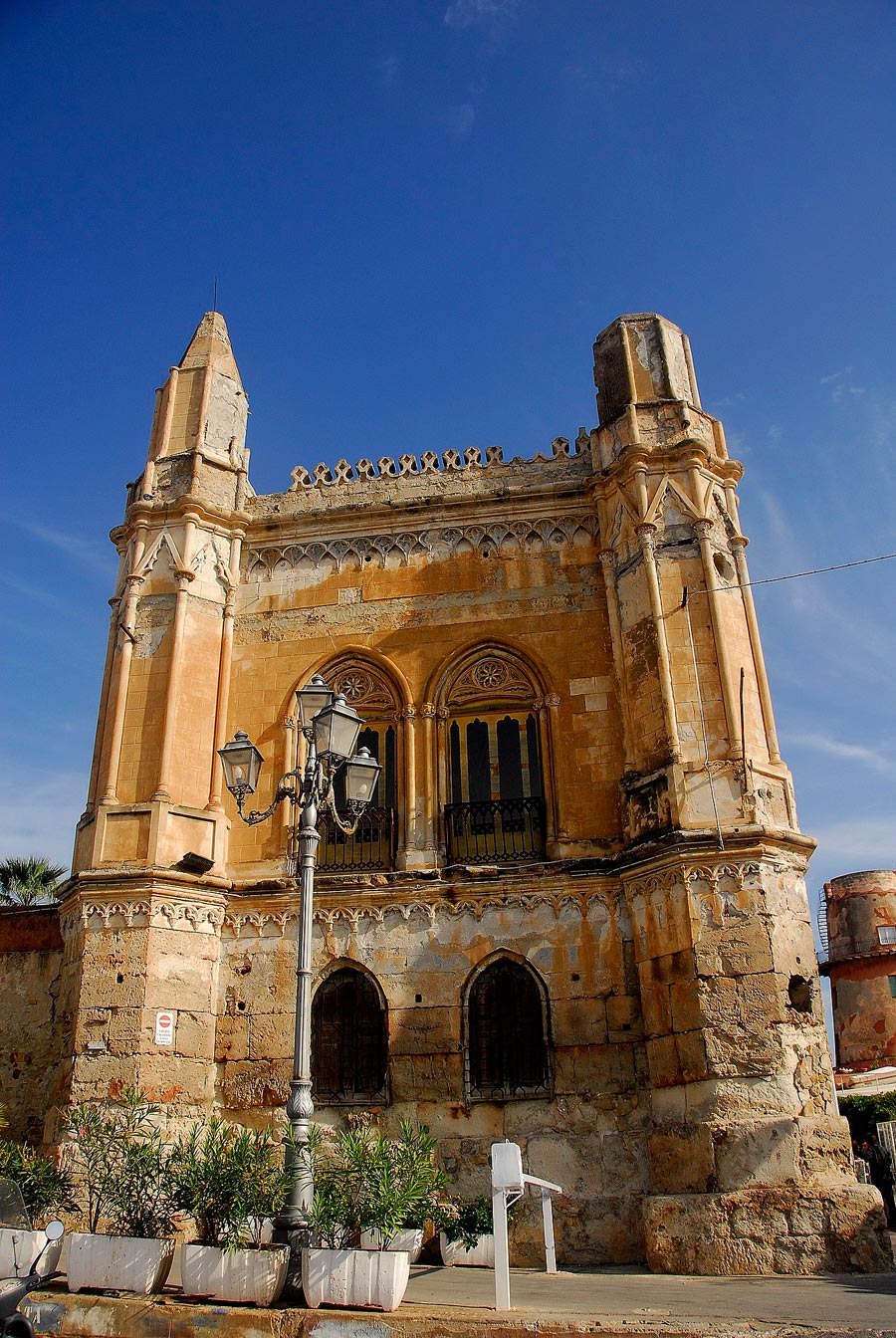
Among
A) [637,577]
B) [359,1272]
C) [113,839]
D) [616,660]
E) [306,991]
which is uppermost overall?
[637,577]

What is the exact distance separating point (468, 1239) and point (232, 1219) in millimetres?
4188

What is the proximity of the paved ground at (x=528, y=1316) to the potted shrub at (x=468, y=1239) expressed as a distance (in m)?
2.17

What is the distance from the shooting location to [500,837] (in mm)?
14641

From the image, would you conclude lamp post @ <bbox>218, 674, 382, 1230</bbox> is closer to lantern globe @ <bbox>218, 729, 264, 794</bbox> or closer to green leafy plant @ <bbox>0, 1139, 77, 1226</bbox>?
lantern globe @ <bbox>218, 729, 264, 794</bbox>

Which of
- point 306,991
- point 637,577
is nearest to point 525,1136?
point 306,991

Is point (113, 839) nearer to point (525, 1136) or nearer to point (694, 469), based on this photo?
point (525, 1136)

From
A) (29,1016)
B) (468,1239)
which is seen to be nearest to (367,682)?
(29,1016)

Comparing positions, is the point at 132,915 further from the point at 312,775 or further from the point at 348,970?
the point at 312,775

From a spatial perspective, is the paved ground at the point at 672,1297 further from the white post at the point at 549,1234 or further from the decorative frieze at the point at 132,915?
the decorative frieze at the point at 132,915

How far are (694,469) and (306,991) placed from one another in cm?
982

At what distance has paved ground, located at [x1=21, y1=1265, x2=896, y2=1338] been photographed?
22.8ft

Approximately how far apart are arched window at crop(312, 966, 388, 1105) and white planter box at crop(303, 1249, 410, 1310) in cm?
567

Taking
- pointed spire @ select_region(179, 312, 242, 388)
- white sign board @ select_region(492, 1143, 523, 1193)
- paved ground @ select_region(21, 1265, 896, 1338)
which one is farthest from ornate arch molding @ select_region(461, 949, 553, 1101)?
pointed spire @ select_region(179, 312, 242, 388)

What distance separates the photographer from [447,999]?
44.5 ft
